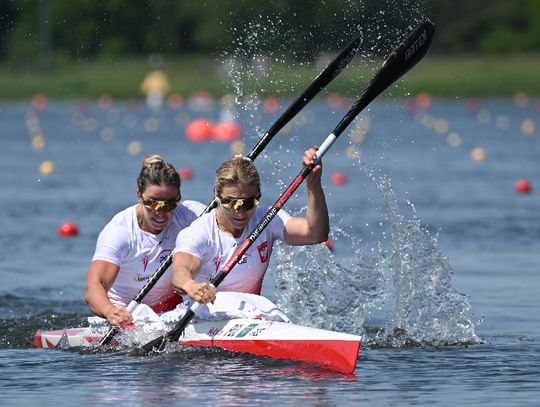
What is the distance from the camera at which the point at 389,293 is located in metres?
13.4

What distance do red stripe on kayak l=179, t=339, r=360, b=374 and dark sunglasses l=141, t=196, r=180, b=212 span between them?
103 cm

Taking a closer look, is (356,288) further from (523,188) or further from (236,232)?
(523,188)

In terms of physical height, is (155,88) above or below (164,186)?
above

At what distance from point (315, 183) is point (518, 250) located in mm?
7831

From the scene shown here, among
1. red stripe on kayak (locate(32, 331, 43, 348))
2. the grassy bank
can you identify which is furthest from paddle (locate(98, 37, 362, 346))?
the grassy bank

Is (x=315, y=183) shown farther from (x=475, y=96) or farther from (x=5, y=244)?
(x=475, y=96)

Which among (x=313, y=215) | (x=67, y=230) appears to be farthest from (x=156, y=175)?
(x=67, y=230)

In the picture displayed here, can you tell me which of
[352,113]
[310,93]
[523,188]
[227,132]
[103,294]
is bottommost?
[103,294]

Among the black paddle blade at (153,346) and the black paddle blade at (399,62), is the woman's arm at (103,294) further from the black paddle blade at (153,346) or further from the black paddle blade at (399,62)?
the black paddle blade at (399,62)

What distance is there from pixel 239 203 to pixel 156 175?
0.72 m

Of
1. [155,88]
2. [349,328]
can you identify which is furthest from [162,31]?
[349,328]

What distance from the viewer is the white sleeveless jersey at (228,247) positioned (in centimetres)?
982

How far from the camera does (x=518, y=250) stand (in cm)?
1681

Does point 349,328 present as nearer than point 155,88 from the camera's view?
Yes
